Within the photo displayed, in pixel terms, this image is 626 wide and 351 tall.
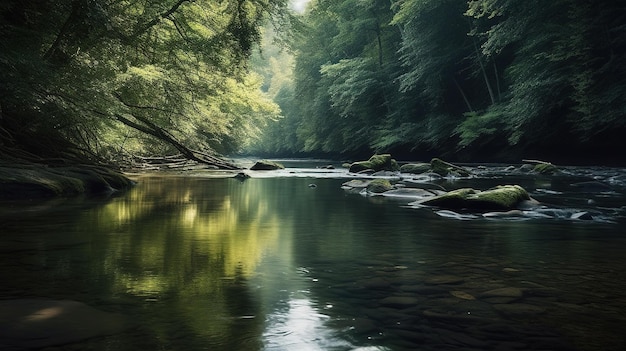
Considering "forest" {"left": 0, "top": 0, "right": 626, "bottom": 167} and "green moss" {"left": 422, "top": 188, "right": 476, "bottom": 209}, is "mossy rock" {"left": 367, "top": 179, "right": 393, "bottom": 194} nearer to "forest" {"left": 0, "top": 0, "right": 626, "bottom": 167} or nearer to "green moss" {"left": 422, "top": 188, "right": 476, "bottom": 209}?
"green moss" {"left": 422, "top": 188, "right": 476, "bottom": 209}

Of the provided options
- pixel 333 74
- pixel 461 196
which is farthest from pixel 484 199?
pixel 333 74

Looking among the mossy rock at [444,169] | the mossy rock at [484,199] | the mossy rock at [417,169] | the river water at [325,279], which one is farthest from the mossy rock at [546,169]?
the river water at [325,279]

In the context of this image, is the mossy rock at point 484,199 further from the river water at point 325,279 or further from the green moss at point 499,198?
the river water at point 325,279

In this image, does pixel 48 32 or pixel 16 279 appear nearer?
pixel 16 279

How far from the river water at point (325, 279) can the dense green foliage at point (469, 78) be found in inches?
407

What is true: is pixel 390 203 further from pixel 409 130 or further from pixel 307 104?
pixel 307 104

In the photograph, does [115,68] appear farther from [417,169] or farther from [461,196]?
[417,169]

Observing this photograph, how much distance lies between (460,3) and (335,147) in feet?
52.2

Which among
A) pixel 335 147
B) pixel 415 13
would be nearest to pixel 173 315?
pixel 415 13

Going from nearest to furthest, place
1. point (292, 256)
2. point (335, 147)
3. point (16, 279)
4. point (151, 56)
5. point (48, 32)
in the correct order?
1. point (16, 279)
2. point (292, 256)
3. point (48, 32)
4. point (151, 56)
5. point (335, 147)

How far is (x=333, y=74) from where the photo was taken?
34.1 meters

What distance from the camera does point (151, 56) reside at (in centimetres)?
Result: 1355

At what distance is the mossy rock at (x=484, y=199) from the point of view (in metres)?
7.93

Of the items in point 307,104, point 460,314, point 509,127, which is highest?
point 307,104
